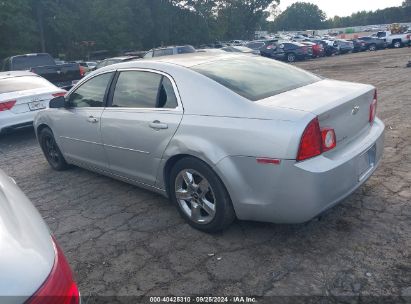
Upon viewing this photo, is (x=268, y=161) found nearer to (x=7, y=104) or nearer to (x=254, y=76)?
(x=254, y=76)

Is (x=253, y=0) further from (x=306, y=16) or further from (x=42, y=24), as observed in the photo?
(x=306, y=16)

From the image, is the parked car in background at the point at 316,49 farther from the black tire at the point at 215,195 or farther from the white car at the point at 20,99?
the black tire at the point at 215,195

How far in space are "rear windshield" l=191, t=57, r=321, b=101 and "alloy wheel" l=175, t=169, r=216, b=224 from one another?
33.6 inches

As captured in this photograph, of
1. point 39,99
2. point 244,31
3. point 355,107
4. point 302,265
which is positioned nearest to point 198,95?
point 355,107

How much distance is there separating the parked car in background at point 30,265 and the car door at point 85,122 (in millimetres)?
2611

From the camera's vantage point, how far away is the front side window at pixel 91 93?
4.47 m

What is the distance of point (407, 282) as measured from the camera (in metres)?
2.67

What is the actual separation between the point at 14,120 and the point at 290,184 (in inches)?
250

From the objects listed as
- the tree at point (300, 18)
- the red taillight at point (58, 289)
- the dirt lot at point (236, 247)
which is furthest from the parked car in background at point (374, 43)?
the tree at point (300, 18)

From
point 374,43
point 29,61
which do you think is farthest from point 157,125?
point 374,43

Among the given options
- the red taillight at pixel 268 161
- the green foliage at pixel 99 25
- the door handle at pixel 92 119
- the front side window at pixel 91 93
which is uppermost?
the green foliage at pixel 99 25

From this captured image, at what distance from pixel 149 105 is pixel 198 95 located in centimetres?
64

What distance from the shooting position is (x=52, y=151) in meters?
5.74

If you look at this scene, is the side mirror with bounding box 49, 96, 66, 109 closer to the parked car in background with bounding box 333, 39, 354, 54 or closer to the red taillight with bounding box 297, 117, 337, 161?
the red taillight with bounding box 297, 117, 337, 161
